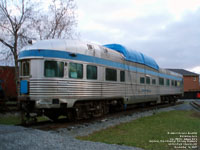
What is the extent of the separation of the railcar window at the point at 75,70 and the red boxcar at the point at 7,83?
1079 centimetres

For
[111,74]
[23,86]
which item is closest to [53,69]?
[23,86]

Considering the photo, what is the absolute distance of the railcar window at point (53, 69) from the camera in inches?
333

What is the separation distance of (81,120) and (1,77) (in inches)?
442

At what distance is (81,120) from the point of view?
32.7 feet

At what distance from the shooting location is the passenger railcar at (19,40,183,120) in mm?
8344

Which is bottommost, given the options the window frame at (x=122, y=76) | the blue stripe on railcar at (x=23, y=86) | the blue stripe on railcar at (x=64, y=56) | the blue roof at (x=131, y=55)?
the blue stripe on railcar at (x=23, y=86)

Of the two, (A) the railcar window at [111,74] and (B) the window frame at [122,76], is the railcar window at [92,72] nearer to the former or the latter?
(A) the railcar window at [111,74]

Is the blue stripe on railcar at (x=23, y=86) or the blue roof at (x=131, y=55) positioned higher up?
the blue roof at (x=131, y=55)

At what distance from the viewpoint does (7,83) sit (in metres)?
18.6

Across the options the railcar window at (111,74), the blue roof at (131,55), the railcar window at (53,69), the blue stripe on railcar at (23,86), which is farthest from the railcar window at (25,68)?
the blue roof at (131,55)

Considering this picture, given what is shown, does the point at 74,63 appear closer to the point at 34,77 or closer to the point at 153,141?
the point at 34,77

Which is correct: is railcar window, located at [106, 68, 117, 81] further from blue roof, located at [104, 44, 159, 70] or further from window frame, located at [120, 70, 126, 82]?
blue roof, located at [104, 44, 159, 70]

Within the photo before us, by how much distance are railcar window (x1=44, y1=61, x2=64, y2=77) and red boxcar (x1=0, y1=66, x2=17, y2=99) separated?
10.7 m

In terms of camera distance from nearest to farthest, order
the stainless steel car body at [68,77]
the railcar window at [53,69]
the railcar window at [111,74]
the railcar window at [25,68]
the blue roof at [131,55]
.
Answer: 1. the stainless steel car body at [68,77]
2. the railcar window at [53,69]
3. the railcar window at [25,68]
4. the railcar window at [111,74]
5. the blue roof at [131,55]
